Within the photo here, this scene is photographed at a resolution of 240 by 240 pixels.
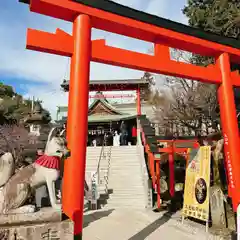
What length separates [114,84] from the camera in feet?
60.4

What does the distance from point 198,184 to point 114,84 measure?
13.4 m

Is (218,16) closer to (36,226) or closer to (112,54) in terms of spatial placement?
(112,54)

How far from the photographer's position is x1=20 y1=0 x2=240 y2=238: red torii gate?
3873mm

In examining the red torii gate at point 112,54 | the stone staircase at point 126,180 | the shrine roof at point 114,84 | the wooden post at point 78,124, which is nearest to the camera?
the wooden post at point 78,124

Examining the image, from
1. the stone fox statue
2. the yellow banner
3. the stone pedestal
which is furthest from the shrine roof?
the stone pedestal

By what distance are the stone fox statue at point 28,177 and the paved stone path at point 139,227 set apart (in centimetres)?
290

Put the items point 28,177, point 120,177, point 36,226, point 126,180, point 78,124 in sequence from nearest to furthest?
point 36,226
point 28,177
point 78,124
point 126,180
point 120,177

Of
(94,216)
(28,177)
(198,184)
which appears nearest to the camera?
(28,177)

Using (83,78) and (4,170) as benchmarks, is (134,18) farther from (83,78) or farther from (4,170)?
(4,170)

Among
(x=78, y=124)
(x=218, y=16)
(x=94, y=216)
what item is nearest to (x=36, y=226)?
(x=78, y=124)

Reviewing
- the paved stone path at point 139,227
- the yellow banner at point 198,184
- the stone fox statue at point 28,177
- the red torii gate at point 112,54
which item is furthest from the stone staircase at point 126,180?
the stone fox statue at point 28,177

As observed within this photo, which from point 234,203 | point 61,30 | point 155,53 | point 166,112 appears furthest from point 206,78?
point 166,112

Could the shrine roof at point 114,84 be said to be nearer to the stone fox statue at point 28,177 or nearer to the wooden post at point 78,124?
the wooden post at point 78,124

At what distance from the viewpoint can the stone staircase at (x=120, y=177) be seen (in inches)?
372
